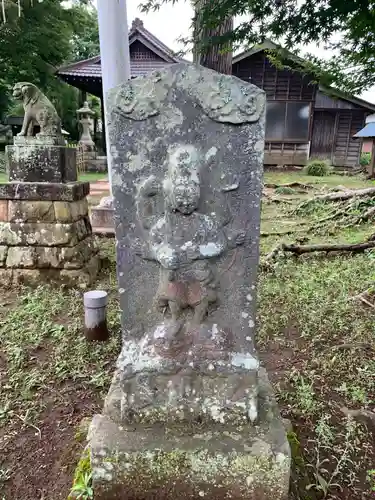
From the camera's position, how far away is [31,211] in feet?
13.9

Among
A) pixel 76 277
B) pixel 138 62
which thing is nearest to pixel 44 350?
pixel 76 277

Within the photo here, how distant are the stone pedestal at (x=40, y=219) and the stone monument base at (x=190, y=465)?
2.89 metres

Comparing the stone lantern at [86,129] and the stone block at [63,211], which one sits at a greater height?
the stone lantern at [86,129]

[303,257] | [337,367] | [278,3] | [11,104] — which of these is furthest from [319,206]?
[11,104]

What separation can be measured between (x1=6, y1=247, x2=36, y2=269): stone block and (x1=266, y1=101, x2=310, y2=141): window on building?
14.4 m

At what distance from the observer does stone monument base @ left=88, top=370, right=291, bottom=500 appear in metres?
1.60

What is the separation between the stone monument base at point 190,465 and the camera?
63.0 inches

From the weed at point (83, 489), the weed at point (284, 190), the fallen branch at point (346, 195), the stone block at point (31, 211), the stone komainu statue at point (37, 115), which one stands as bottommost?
the weed at point (83, 489)

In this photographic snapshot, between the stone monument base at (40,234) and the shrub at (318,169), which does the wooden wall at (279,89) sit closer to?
the shrub at (318,169)

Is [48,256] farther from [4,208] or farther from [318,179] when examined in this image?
[318,179]

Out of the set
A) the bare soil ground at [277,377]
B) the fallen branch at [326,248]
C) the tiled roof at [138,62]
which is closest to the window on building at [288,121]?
the tiled roof at [138,62]

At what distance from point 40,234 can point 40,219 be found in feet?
0.55

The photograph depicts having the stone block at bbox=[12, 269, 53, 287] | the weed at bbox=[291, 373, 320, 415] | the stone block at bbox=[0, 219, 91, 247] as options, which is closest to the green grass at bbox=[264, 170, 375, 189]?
the stone block at bbox=[0, 219, 91, 247]

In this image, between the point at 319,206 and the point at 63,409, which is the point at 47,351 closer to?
the point at 63,409
